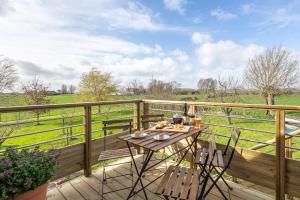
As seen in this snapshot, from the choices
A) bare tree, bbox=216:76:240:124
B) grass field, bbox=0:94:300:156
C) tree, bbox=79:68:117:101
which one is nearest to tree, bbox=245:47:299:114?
grass field, bbox=0:94:300:156

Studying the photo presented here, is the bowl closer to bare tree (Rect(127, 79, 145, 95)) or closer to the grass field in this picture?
the grass field

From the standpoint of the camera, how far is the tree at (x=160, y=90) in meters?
10.1

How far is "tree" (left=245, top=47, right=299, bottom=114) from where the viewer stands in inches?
541

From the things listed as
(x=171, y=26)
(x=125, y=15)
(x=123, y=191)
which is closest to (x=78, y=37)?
(x=125, y=15)

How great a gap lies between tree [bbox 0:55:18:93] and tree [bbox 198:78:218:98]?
10913 mm

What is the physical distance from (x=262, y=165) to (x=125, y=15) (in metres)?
5.34

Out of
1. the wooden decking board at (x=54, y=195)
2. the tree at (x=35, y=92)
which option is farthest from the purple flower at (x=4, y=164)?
the tree at (x=35, y=92)

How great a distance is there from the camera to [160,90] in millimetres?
10266

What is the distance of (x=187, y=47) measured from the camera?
34.3 ft

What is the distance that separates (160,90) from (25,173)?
891cm

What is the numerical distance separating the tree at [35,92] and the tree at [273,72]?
50.7 feet

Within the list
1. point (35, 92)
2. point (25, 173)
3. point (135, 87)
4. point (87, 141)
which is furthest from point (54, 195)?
point (35, 92)

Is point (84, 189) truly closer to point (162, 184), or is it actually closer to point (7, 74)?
point (162, 184)

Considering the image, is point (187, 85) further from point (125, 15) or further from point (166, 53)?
point (125, 15)
